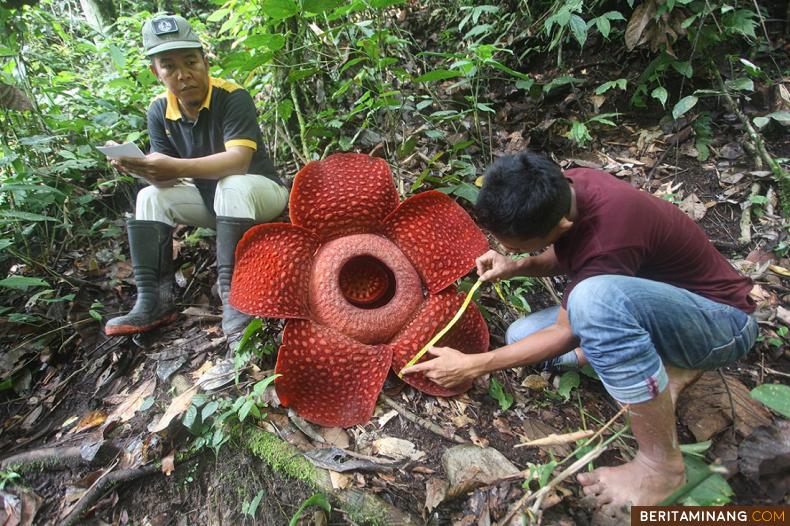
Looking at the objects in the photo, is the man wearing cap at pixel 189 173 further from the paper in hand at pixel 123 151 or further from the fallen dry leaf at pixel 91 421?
the fallen dry leaf at pixel 91 421

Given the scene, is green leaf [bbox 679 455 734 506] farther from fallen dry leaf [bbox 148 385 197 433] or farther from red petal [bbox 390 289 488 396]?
fallen dry leaf [bbox 148 385 197 433]

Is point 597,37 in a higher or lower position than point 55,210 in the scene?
higher

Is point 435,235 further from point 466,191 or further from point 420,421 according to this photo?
point 420,421

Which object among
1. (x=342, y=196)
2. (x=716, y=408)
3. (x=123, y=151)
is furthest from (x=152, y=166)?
(x=716, y=408)

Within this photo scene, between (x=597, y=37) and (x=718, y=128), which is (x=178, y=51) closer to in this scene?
(x=597, y=37)

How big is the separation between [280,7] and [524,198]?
5.96ft

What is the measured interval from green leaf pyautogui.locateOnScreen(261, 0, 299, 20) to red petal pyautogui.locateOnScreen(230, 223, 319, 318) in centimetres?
127

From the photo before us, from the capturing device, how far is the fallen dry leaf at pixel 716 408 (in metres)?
2.07

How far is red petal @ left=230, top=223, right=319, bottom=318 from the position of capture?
2.02 m

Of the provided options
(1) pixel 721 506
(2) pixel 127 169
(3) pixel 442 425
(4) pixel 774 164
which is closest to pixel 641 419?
(1) pixel 721 506

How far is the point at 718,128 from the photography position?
3.60 meters

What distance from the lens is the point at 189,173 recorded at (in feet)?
8.34

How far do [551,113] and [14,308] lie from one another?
14.5ft

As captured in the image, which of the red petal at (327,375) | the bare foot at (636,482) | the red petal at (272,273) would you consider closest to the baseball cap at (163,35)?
the red petal at (272,273)
